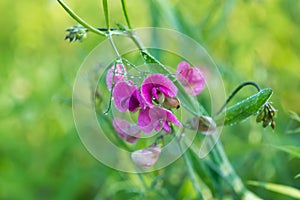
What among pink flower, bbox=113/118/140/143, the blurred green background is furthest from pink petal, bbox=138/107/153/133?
the blurred green background

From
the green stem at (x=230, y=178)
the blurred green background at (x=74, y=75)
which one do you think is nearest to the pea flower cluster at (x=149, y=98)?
the green stem at (x=230, y=178)

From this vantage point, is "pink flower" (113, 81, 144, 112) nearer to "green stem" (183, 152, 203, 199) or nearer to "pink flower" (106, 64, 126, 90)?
"pink flower" (106, 64, 126, 90)

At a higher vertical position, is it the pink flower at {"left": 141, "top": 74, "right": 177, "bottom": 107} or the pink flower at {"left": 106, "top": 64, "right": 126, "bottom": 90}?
the pink flower at {"left": 106, "top": 64, "right": 126, "bottom": 90}

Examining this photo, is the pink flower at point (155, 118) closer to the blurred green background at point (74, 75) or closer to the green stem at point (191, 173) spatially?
the green stem at point (191, 173)

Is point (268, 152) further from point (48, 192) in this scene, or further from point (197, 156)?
point (48, 192)

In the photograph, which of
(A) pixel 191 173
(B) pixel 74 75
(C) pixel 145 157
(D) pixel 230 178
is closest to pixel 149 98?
(C) pixel 145 157

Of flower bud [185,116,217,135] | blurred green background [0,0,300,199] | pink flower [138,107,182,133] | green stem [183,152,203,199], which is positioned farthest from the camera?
blurred green background [0,0,300,199]
